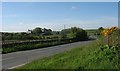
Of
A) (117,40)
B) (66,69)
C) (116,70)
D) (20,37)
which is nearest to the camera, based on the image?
(116,70)

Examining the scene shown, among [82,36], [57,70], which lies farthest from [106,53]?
[82,36]

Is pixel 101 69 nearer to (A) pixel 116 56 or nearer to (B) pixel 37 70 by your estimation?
(A) pixel 116 56

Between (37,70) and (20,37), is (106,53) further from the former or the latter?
(20,37)

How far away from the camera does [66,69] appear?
36.0 ft

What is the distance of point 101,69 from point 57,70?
169 centimetres

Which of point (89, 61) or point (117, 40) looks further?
point (117, 40)

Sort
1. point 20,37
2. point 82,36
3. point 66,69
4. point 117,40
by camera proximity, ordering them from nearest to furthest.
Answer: point 66,69 < point 117,40 < point 20,37 < point 82,36

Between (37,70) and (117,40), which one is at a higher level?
(117,40)

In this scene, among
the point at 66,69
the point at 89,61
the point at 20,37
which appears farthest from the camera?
the point at 20,37

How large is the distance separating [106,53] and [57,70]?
2.65 m

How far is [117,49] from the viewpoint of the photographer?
42.2 feet

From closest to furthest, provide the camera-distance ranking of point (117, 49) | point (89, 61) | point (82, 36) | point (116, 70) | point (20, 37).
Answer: point (116, 70) < point (89, 61) < point (117, 49) < point (20, 37) < point (82, 36)

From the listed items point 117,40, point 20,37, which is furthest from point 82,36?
point 117,40

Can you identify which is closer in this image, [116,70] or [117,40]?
[116,70]
